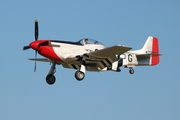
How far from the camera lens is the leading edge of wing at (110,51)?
23000 mm

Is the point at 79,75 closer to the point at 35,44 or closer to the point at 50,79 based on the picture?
the point at 50,79

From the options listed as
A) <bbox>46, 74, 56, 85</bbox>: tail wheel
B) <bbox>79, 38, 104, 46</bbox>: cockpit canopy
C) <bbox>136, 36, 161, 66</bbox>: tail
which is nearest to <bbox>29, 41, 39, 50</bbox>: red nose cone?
<bbox>46, 74, 56, 85</bbox>: tail wheel

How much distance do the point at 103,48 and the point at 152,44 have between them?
707cm

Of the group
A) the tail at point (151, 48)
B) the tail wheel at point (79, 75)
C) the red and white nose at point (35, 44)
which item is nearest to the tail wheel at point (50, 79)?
the tail wheel at point (79, 75)

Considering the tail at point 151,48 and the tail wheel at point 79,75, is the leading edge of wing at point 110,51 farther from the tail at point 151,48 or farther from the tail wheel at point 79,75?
the tail at point 151,48

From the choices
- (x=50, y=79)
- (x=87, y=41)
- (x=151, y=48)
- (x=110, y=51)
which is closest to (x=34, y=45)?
(x=50, y=79)

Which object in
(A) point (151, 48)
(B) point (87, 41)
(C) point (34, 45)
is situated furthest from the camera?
(A) point (151, 48)

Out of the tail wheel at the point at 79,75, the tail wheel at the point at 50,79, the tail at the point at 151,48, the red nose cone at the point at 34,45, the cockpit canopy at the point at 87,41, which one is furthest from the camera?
the tail at the point at 151,48

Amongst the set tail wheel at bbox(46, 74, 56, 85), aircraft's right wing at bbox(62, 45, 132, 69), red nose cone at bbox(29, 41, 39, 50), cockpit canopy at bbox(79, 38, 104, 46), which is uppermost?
cockpit canopy at bbox(79, 38, 104, 46)

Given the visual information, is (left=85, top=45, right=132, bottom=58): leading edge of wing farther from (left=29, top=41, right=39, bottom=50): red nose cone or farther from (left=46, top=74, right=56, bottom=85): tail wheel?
(left=29, top=41, right=39, bottom=50): red nose cone

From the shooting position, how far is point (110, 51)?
23.7 m

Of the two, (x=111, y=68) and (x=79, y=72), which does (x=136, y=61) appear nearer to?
(x=111, y=68)

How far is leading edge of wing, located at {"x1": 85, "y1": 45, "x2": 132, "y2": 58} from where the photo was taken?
2300cm

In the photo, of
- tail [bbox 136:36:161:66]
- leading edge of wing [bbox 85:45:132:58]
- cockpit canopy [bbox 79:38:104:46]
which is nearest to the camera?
leading edge of wing [bbox 85:45:132:58]
